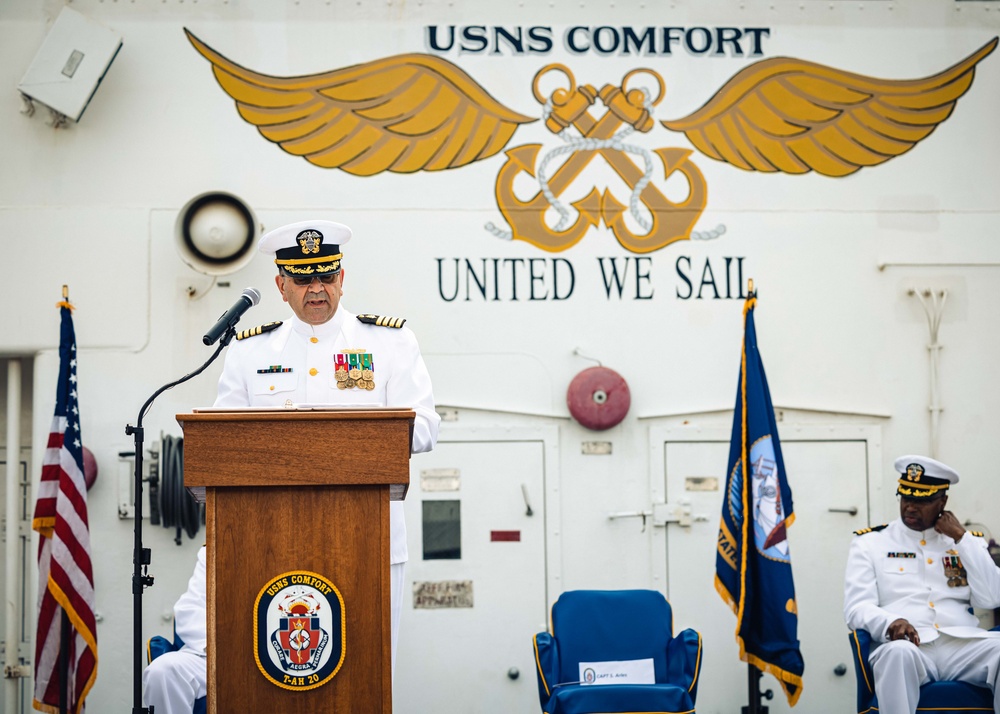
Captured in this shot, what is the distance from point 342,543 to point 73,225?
4067 millimetres

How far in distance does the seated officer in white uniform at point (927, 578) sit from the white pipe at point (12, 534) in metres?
4.50

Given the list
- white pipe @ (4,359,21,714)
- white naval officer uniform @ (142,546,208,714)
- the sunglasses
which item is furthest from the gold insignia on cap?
white pipe @ (4,359,21,714)

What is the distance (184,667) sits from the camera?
4473 mm

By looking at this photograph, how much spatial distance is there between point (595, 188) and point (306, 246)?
315cm

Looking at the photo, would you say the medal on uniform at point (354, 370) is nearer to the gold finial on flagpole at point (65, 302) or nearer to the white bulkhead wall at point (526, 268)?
the white bulkhead wall at point (526, 268)

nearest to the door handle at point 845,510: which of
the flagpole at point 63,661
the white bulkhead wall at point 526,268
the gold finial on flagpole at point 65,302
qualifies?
the white bulkhead wall at point 526,268

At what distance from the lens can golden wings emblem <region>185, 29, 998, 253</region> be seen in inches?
266

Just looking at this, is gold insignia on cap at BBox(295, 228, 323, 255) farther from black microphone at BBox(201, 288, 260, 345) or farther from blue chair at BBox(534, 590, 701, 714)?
blue chair at BBox(534, 590, 701, 714)

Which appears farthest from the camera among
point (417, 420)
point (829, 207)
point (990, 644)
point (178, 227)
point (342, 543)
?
point (829, 207)

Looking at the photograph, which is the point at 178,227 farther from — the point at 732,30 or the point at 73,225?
the point at 732,30

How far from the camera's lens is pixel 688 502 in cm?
661

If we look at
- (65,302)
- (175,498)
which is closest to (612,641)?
(175,498)

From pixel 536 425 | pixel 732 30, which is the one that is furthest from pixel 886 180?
pixel 536 425

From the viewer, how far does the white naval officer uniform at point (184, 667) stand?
174 inches
